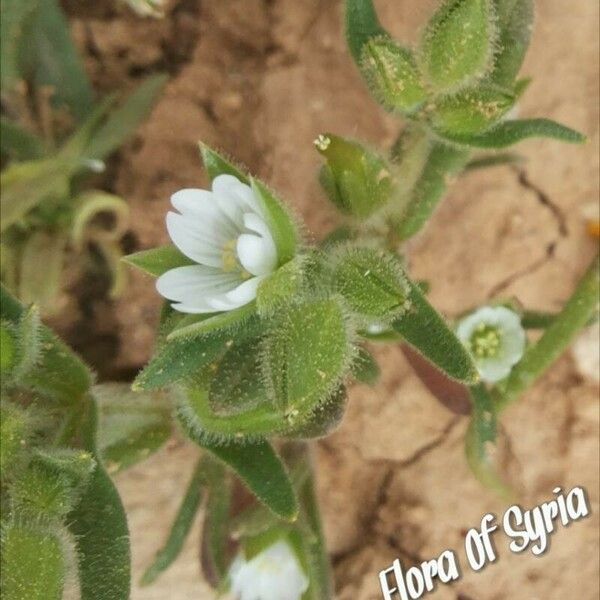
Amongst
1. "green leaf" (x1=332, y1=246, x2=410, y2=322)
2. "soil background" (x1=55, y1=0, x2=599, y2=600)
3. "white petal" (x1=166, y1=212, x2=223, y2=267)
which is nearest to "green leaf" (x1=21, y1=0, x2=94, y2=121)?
"soil background" (x1=55, y1=0, x2=599, y2=600)

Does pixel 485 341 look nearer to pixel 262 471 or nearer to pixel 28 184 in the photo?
pixel 262 471

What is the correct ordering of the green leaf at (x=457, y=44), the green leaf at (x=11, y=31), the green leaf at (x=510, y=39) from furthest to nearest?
the green leaf at (x=11, y=31) → the green leaf at (x=510, y=39) → the green leaf at (x=457, y=44)

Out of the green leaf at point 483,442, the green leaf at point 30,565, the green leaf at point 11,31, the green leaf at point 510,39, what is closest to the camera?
the green leaf at point 30,565

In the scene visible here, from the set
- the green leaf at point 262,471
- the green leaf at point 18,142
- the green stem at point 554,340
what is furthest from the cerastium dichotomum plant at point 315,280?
the green leaf at point 18,142

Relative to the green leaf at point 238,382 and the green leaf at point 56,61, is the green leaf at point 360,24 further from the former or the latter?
the green leaf at point 56,61

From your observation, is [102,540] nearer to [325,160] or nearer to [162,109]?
[325,160]

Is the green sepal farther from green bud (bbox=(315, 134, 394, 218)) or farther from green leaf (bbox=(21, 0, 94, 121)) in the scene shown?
green leaf (bbox=(21, 0, 94, 121))

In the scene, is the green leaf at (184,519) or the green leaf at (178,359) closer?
the green leaf at (178,359)
